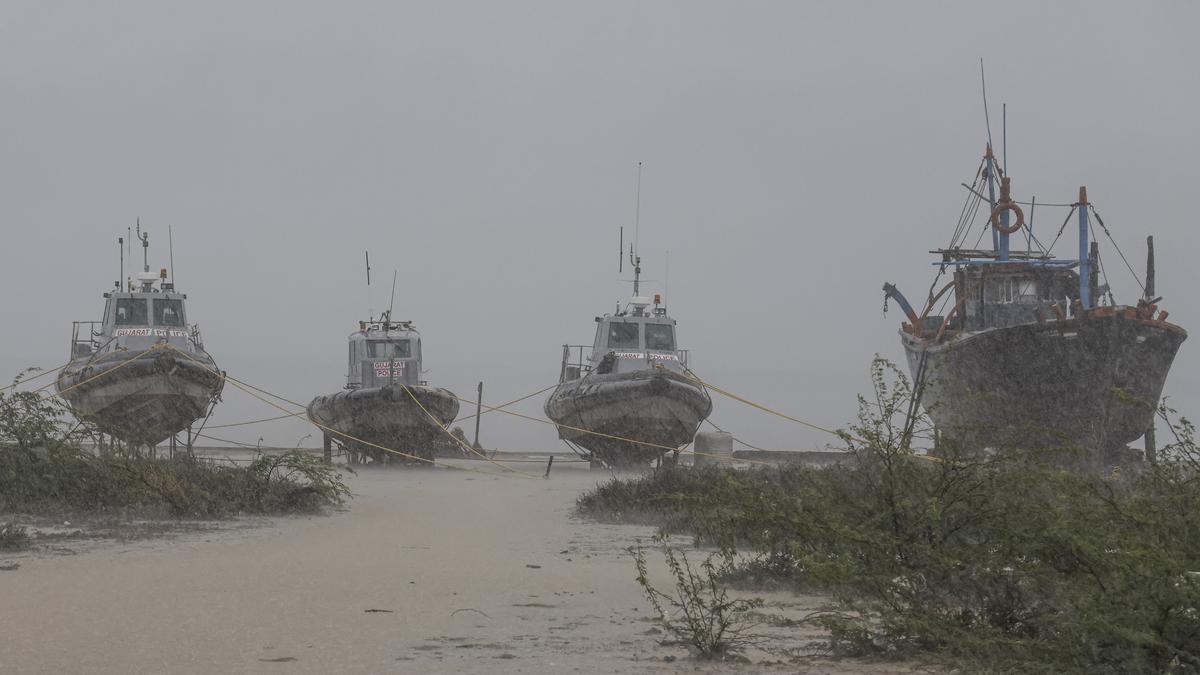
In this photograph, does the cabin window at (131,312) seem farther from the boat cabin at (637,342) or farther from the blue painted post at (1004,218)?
the blue painted post at (1004,218)

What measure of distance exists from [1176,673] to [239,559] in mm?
8104

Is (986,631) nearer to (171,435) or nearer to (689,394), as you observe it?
(689,394)

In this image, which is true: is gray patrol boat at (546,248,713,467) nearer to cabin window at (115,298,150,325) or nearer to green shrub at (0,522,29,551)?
cabin window at (115,298,150,325)

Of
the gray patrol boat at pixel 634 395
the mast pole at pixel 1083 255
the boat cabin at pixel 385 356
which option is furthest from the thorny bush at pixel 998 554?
the mast pole at pixel 1083 255

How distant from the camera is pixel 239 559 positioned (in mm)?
11516

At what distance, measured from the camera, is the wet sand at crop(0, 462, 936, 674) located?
22.8ft

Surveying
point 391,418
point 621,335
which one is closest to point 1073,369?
point 621,335

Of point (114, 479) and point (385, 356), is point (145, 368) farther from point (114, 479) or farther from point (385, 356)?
point (114, 479)

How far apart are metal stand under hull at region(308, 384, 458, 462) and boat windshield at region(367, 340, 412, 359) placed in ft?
4.16

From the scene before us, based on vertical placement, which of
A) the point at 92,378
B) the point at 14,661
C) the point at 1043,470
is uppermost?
the point at 92,378

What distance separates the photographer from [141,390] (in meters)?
30.0

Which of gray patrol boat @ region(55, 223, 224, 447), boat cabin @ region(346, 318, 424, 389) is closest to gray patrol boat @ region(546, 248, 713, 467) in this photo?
boat cabin @ region(346, 318, 424, 389)

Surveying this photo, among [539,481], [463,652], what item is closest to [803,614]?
[463,652]

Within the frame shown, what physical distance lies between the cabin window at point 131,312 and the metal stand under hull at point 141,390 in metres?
1.49
